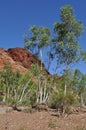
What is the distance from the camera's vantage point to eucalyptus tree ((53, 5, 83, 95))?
89.6 ft

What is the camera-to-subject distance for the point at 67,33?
27422mm

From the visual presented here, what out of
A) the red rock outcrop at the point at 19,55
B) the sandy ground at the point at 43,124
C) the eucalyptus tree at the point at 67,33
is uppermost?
the red rock outcrop at the point at 19,55

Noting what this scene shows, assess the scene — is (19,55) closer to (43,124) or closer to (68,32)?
(68,32)

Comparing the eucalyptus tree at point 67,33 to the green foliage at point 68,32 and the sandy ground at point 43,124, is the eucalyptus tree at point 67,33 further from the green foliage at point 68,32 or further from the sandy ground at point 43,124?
the sandy ground at point 43,124

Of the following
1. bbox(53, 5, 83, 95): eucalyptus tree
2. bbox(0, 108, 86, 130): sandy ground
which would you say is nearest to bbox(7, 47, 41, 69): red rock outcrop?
bbox(53, 5, 83, 95): eucalyptus tree

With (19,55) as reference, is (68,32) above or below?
below

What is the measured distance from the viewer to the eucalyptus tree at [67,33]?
27.3 meters

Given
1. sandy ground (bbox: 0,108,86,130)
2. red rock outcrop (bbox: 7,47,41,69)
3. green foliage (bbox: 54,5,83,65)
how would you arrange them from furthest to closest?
red rock outcrop (bbox: 7,47,41,69)
green foliage (bbox: 54,5,83,65)
sandy ground (bbox: 0,108,86,130)

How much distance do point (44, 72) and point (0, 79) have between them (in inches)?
1282

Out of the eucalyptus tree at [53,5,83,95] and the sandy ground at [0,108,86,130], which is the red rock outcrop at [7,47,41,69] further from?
the sandy ground at [0,108,86,130]

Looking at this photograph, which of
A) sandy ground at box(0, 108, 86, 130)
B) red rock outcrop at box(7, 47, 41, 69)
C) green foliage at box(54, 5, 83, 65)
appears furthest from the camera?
red rock outcrop at box(7, 47, 41, 69)

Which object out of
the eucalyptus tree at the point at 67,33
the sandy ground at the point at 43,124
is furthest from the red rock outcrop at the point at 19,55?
the sandy ground at the point at 43,124

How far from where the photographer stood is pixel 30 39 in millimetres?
29812

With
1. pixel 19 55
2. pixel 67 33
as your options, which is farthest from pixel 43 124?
pixel 19 55
